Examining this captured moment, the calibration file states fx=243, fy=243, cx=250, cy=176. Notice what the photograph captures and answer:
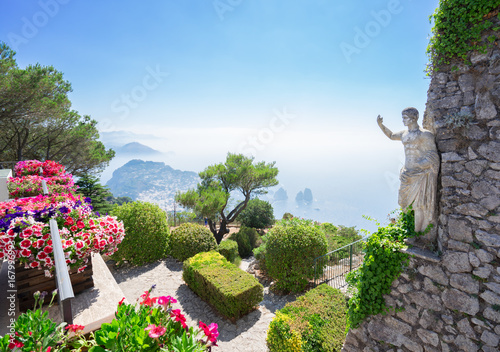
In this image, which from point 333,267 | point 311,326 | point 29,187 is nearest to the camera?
point 311,326

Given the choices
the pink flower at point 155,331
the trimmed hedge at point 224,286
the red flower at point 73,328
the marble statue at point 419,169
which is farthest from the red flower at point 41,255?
the marble statue at point 419,169

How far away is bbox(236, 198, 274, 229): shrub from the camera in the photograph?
19.0m

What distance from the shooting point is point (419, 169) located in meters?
3.41

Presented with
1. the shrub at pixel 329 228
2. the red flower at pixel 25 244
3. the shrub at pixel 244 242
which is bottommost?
the shrub at pixel 244 242

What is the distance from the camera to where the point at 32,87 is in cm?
1040

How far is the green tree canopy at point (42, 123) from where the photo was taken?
33.8 ft

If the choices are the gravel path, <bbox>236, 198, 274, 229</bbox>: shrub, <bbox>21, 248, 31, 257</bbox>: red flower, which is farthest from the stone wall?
<bbox>236, 198, 274, 229</bbox>: shrub

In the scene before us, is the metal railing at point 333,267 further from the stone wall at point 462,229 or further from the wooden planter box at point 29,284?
the wooden planter box at point 29,284

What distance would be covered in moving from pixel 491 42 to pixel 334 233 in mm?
12163

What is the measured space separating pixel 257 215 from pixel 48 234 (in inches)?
651

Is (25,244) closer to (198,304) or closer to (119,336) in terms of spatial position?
(119,336)

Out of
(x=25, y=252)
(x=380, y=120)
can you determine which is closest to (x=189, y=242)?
(x=25, y=252)

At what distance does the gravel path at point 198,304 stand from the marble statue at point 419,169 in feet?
14.6

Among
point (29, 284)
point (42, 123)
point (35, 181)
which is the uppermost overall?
point (42, 123)
